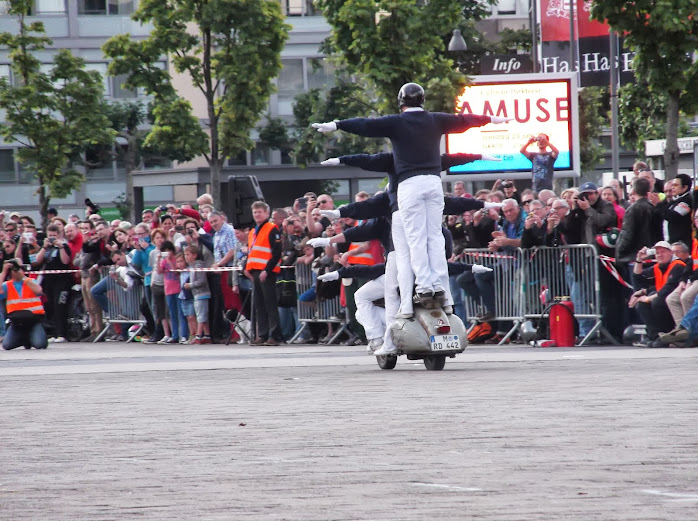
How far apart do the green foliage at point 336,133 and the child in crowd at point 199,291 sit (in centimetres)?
3102

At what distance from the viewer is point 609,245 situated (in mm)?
17969

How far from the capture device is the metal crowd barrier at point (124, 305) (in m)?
24.9

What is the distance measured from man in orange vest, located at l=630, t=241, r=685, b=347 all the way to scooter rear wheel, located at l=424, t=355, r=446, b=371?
4382mm

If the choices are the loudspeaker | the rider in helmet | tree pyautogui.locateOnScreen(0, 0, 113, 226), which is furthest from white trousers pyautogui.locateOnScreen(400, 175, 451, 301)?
tree pyautogui.locateOnScreen(0, 0, 113, 226)

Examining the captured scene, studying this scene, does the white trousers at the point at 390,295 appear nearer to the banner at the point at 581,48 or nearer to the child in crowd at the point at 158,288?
the child in crowd at the point at 158,288

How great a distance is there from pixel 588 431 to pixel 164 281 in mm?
15962

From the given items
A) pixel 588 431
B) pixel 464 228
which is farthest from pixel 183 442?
pixel 464 228

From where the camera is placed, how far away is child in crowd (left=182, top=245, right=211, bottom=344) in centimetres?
2256

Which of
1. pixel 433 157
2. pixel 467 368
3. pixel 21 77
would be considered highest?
pixel 21 77

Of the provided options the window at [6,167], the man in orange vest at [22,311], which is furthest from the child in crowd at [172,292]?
the window at [6,167]

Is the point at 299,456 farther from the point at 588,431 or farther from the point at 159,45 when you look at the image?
the point at 159,45

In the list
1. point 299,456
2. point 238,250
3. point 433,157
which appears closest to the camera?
point 299,456

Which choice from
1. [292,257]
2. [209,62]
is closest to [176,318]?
[292,257]

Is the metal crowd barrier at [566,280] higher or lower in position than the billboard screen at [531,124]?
lower
